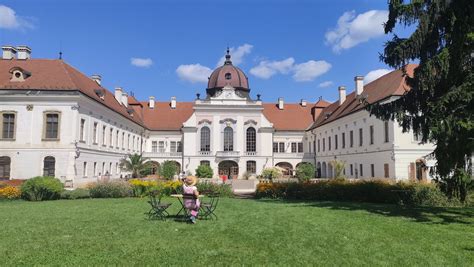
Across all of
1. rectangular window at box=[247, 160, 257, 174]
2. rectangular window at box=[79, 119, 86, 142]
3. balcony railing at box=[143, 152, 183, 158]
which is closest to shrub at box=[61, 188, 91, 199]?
rectangular window at box=[79, 119, 86, 142]

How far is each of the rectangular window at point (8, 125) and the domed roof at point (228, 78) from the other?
991 inches

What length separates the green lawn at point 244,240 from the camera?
6379mm

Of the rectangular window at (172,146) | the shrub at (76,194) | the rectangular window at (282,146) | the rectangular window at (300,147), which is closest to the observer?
the shrub at (76,194)

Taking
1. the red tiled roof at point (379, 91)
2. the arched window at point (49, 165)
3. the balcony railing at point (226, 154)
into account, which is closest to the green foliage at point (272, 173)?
the balcony railing at point (226, 154)

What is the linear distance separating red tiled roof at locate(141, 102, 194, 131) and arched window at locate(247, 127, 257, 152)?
941 cm

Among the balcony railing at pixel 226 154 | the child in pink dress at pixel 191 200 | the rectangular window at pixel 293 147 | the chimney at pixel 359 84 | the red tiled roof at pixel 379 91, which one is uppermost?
the chimney at pixel 359 84

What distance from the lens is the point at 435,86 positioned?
1173 centimetres

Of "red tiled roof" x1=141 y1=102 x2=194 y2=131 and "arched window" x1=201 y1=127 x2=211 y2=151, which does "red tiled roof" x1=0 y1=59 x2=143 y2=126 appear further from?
"red tiled roof" x1=141 y1=102 x2=194 y2=131

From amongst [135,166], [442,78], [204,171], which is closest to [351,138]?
[204,171]

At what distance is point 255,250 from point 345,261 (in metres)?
1.67

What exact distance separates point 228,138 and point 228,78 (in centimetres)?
836

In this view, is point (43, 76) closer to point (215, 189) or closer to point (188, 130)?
point (215, 189)

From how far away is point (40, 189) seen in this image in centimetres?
1819

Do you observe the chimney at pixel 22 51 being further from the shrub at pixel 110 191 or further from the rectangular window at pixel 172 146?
the rectangular window at pixel 172 146
